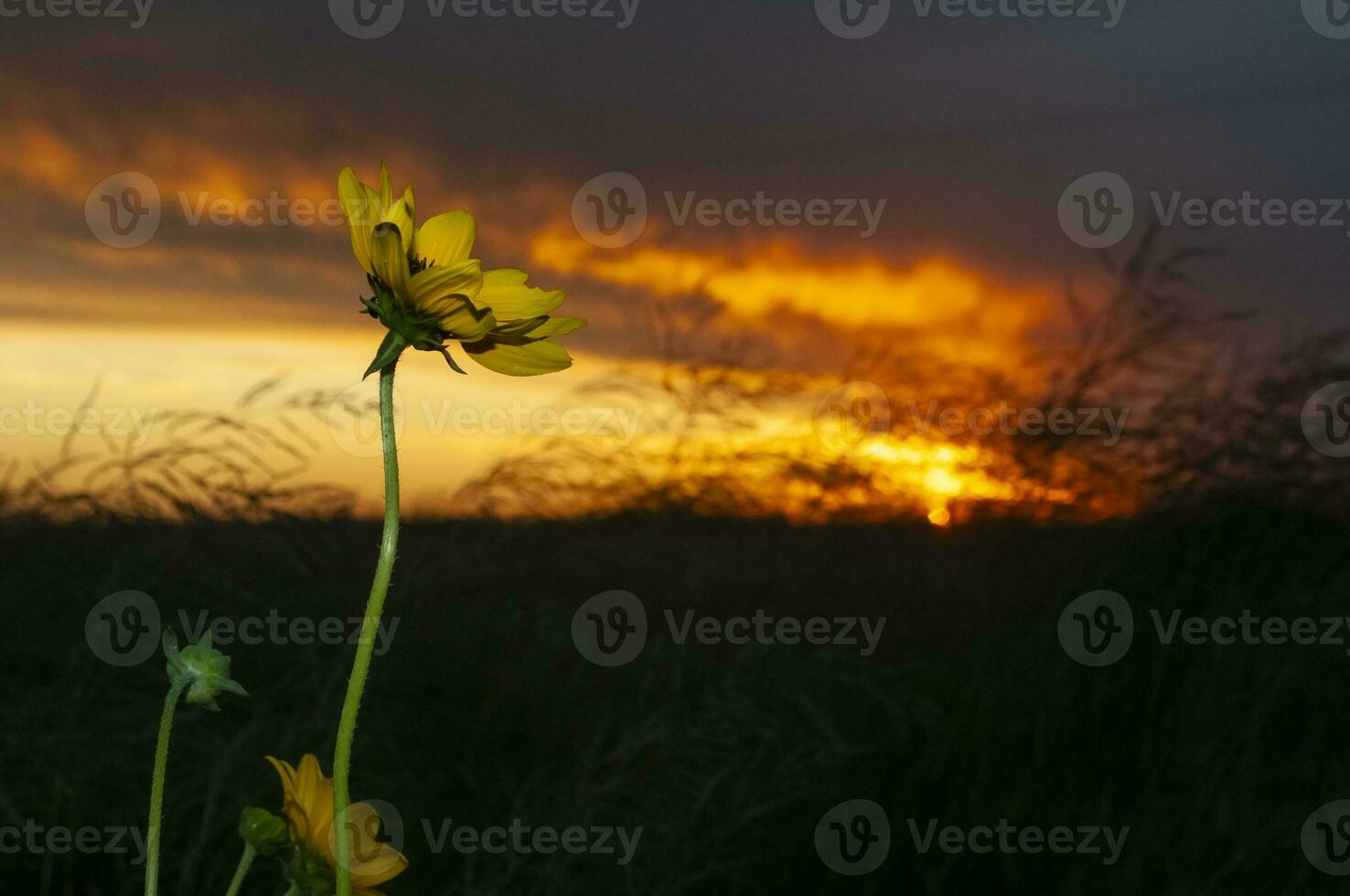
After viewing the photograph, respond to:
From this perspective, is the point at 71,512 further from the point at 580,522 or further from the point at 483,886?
the point at 483,886

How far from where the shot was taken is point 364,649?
438 mm

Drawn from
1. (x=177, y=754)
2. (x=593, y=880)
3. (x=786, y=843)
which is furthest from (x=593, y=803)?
(x=177, y=754)

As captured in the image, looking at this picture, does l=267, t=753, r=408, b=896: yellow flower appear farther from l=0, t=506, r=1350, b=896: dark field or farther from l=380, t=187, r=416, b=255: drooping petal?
l=0, t=506, r=1350, b=896: dark field

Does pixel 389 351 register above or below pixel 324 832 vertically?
above

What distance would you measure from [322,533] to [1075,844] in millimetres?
1110

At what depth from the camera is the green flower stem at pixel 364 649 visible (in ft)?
1.43

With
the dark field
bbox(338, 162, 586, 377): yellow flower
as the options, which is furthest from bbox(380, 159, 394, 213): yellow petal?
the dark field

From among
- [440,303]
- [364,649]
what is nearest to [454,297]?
[440,303]

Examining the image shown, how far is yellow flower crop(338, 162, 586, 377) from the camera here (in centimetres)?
55

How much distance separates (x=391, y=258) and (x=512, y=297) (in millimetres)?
67

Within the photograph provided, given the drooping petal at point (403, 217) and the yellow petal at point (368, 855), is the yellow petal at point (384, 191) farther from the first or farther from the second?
the yellow petal at point (368, 855)

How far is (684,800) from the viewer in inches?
51.3

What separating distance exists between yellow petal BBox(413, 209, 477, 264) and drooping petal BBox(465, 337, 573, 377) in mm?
71

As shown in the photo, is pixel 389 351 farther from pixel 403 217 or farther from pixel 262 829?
pixel 262 829
